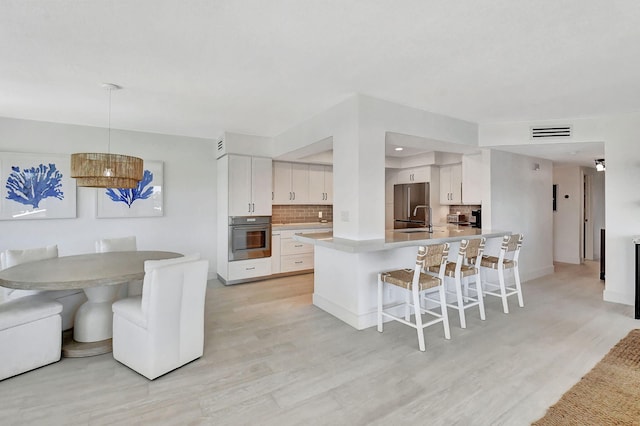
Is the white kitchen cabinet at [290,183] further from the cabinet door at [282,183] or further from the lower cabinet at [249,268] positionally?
the lower cabinet at [249,268]

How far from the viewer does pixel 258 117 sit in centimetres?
418

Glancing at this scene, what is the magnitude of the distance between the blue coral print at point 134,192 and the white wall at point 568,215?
335 inches

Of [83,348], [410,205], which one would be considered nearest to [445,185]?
[410,205]

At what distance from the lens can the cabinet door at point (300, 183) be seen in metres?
5.93

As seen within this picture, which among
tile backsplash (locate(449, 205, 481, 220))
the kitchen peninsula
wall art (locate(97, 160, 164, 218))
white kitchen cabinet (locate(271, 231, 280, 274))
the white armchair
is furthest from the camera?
tile backsplash (locate(449, 205, 481, 220))

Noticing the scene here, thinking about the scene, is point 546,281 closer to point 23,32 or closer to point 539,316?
point 539,316

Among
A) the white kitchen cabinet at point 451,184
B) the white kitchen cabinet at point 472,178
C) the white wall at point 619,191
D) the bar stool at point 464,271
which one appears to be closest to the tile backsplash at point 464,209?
the white kitchen cabinet at point 451,184

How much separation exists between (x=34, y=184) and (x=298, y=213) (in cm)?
406

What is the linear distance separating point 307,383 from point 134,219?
157 inches

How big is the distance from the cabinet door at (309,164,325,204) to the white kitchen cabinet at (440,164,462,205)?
8.22 feet

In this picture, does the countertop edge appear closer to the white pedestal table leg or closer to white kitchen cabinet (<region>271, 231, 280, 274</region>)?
white kitchen cabinet (<region>271, 231, 280, 274</region>)

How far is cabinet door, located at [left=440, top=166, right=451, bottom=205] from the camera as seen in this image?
6.27m

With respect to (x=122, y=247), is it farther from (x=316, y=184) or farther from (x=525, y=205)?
(x=525, y=205)

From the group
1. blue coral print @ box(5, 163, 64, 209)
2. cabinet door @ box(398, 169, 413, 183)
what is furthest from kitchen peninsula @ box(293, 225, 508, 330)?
blue coral print @ box(5, 163, 64, 209)
